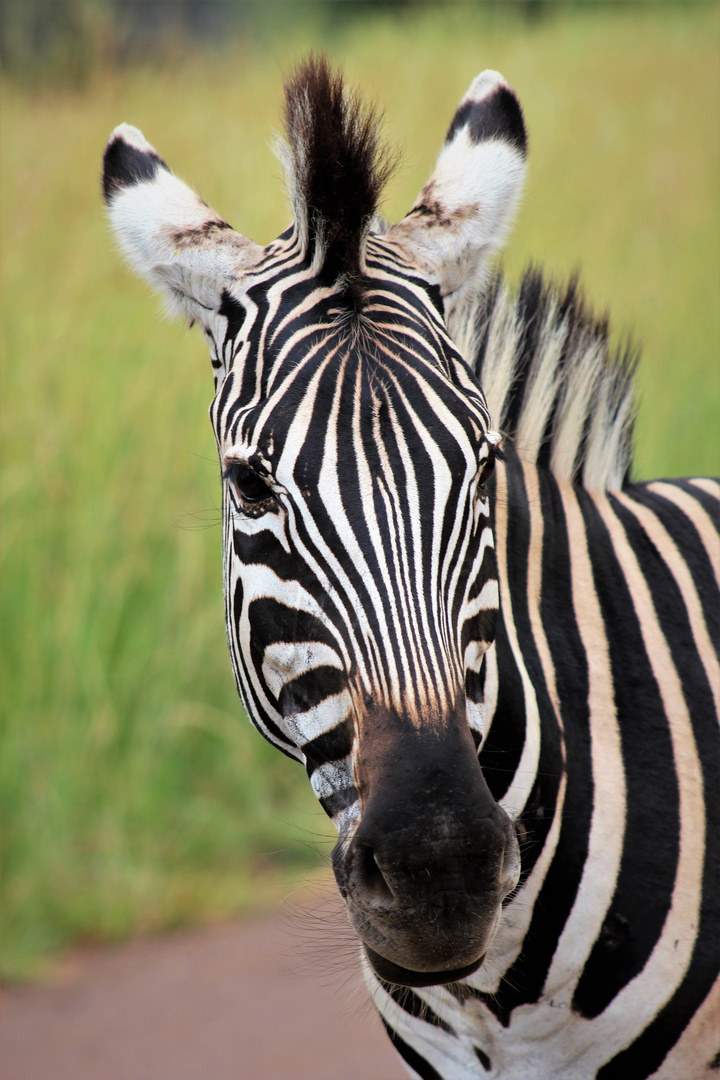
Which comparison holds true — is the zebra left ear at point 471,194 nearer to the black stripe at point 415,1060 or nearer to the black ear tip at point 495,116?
the black ear tip at point 495,116

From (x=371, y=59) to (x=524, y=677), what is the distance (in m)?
11.5

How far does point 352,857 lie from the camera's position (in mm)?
1580

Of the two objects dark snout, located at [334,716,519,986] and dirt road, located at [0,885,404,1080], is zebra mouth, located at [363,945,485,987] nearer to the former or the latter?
dark snout, located at [334,716,519,986]

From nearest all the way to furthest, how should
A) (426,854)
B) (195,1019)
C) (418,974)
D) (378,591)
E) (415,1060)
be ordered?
(426,854) < (418,974) < (378,591) < (415,1060) < (195,1019)

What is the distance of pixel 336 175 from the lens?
6.19 feet

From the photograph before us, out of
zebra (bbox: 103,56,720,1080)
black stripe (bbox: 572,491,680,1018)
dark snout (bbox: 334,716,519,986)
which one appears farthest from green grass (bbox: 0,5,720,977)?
dark snout (bbox: 334,716,519,986)

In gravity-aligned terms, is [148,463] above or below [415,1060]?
above

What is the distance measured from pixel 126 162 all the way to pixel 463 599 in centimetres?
146

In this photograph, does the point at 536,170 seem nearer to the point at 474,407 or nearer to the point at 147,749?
the point at 147,749

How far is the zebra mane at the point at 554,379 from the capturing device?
2.54 metres

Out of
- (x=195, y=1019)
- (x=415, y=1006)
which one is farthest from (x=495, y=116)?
(x=195, y=1019)

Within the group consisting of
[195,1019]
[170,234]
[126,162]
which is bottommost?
[195,1019]

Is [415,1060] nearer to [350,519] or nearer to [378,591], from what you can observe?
[378,591]

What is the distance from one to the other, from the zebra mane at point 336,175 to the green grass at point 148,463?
75 centimetres
